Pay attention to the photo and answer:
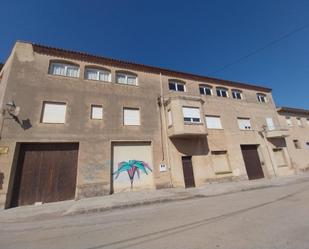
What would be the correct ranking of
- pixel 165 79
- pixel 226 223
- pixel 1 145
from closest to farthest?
pixel 226 223 < pixel 1 145 < pixel 165 79

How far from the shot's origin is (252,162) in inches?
673

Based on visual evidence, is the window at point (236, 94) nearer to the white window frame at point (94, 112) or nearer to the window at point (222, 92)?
the window at point (222, 92)

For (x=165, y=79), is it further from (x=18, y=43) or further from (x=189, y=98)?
(x=18, y=43)

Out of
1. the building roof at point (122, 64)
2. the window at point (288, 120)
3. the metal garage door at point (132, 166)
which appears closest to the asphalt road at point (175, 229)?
the metal garage door at point (132, 166)

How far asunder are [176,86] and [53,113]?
1064 centimetres

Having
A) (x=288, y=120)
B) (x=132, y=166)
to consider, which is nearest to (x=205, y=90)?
(x=132, y=166)

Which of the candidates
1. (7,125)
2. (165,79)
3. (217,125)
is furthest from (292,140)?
(7,125)

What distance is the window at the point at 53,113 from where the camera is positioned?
36.5 ft

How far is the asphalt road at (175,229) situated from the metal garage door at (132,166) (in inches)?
190

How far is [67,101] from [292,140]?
24683 millimetres

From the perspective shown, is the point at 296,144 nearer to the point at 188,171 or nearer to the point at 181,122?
the point at 188,171

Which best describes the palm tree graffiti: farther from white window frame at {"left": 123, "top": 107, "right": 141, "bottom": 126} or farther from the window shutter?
the window shutter

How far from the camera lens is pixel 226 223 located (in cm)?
523

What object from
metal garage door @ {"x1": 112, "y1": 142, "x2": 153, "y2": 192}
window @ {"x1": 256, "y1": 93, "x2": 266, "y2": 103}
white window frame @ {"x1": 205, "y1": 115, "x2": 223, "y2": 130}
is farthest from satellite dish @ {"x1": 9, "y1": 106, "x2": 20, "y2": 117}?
window @ {"x1": 256, "y1": 93, "x2": 266, "y2": 103}
